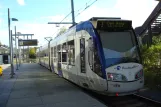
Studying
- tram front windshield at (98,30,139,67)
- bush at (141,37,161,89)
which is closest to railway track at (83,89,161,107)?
tram front windshield at (98,30,139,67)

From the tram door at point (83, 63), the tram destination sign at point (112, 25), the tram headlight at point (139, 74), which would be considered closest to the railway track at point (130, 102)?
the tram headlight at point (139, 74)

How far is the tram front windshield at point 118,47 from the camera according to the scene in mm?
10242

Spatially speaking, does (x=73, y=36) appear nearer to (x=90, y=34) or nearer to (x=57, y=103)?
(x=90, y=34)

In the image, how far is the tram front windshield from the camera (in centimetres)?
1024

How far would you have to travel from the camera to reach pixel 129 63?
1025cm

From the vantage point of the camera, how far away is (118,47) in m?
10.5

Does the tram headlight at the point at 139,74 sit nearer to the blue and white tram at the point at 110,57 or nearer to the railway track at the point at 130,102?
the blue and white tram at the point at 110,57

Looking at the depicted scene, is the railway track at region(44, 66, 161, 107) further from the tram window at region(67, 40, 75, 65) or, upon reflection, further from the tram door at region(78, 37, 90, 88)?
the tram window at region(67, 40, 75, 65)

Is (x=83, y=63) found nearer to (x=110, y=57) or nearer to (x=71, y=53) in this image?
(x=110, y=57)

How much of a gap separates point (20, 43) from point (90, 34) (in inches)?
1931

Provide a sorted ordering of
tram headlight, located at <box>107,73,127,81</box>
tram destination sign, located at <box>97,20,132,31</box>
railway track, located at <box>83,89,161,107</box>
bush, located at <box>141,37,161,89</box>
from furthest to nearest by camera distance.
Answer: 1. bush, located at <box>141,37,161,89</box>
2. tram destination sign, located at <box>97,20,132,31</box>
3. railway track, located at <box>83,89,161,107</box>
4. tram headlight, located at <box>107,73,127,81</box>

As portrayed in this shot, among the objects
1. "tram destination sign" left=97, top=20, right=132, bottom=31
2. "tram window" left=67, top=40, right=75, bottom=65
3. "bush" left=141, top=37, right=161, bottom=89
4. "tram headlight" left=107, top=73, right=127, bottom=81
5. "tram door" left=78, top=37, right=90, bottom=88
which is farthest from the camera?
"tram window" left=67, top=40, right=75, bottom=65

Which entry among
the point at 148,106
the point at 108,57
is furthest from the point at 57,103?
the point at 148,106

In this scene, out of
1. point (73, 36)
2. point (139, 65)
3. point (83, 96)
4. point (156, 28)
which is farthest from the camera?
point (156, 28)
